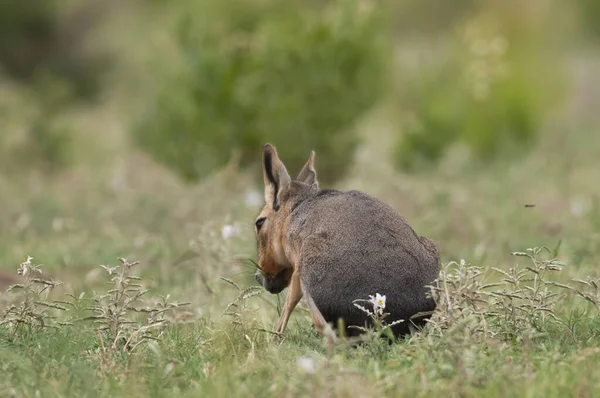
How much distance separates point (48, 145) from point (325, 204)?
7765 mm

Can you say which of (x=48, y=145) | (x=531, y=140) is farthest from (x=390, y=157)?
(x=48, y=145)

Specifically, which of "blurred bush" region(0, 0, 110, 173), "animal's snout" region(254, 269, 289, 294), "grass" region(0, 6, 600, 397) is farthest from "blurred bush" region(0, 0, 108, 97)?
"animal's snout" region(254, 269, 289, 294)

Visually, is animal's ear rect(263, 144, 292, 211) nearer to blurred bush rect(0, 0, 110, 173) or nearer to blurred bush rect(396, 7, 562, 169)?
blurred bush rect(396, 7, 562, 169)

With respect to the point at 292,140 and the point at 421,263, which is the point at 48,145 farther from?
the point at 421,263

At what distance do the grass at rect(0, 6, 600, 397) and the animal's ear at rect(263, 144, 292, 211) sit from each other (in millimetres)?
599

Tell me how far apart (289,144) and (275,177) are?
3.91 metres

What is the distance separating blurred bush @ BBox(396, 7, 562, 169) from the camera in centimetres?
1173

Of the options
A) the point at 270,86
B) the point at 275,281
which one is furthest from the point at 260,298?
the point at 270,86

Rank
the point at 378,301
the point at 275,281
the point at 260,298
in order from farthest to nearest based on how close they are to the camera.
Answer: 1. the point at 260,298
2. the point at 275,281
3. the point at 378,301

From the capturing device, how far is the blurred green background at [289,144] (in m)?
8.68

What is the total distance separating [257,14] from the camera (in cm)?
1056

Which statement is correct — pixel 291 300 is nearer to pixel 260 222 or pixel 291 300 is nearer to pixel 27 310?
pixel 260 222

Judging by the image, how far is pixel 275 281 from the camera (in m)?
5.50

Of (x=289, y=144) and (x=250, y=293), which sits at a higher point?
(x=289, y=144)
